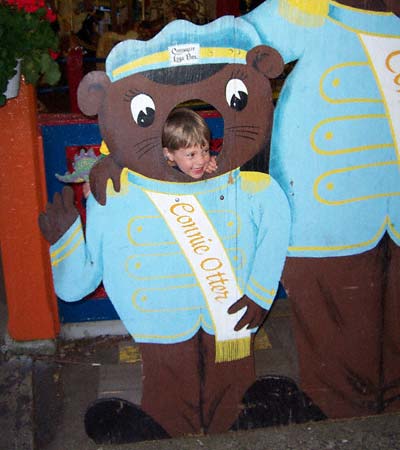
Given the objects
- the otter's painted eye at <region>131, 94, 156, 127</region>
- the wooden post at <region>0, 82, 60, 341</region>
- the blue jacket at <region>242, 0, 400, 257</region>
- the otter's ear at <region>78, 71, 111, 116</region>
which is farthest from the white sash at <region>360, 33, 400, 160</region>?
the wooden post at <region>0, 82, 60, 341</region>

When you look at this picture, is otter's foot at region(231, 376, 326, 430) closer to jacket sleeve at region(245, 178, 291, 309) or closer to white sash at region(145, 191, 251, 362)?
white sash at region(145, 191, 251, 362)

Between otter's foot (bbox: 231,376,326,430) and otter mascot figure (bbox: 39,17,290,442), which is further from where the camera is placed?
otter's foot (bbox: 231,376,326,430)

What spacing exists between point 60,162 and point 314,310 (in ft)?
5.75

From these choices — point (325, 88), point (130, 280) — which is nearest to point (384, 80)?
point (325, 88)

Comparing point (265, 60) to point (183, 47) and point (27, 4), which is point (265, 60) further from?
point (27, 4)

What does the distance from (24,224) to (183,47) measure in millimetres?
1542

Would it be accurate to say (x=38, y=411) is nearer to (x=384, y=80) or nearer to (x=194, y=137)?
(x=194, y=137)

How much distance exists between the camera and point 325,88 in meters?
2.47

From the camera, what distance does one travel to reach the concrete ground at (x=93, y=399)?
2.91 metres

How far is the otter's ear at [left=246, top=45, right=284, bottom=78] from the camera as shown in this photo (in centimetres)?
237

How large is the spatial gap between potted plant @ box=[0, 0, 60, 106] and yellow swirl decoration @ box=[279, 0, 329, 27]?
105cm

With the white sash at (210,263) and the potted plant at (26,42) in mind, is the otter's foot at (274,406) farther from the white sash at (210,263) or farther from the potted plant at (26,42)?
the potted plant at (26,42)

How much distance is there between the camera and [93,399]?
129 inches

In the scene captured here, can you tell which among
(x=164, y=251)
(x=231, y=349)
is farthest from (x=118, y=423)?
(x=164, y=251)
